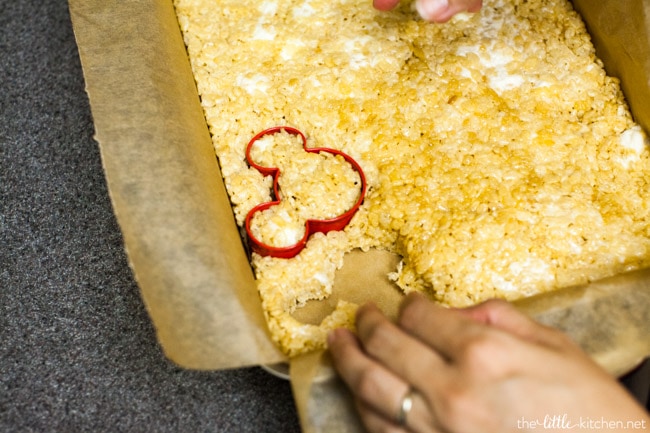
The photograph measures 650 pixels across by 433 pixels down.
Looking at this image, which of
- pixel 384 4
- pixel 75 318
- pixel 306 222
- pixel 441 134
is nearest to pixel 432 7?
pixel 384 4

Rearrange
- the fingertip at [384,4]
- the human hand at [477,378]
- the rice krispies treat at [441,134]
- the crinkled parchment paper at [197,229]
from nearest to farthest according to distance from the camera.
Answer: the human hand at [477,378]
the crinkled parchment paper at [197,229]
the rice krispies treat at [441,134]
the fingertip at [384,4]

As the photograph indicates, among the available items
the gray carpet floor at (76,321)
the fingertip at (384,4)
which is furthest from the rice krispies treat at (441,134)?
the gray carpet floor at (76,321)

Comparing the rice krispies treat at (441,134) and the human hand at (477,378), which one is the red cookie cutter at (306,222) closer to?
the rice krispies treat at (441,134)

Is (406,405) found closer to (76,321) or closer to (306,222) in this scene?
(306,222)

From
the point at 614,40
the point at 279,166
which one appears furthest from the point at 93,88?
the point at 614,40

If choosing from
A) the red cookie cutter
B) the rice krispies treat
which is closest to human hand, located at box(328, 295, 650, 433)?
the rice krispies treat

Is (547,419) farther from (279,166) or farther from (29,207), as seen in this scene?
(29,207)
